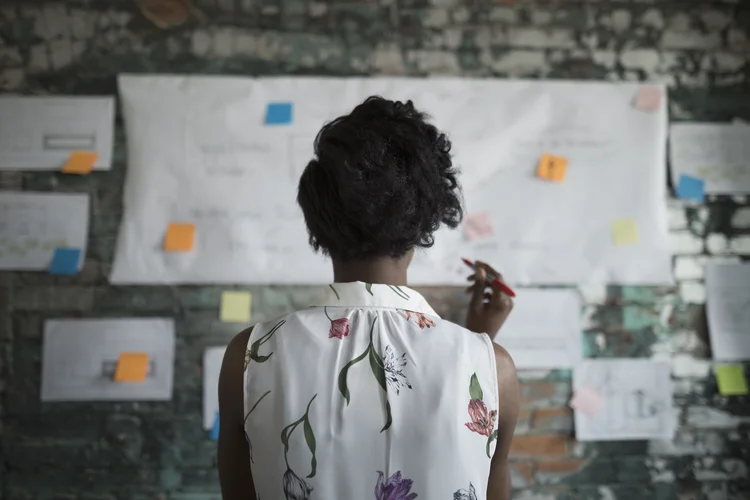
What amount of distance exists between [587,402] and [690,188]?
707 mm

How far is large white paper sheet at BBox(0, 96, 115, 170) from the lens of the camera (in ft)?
5.66

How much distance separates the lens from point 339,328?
0.93 metres

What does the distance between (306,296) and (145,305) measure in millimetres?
452

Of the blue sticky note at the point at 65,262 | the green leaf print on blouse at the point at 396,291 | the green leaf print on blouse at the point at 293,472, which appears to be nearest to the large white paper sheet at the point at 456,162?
the blue sticky note at the point at 65,262

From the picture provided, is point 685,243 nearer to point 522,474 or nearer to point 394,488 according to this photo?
point 522,474

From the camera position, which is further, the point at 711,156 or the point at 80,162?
the point at 711,156

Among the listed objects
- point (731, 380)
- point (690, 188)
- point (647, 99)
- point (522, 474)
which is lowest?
point (522, 474)

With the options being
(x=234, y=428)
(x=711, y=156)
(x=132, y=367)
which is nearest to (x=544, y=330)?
(x=711, y=156)

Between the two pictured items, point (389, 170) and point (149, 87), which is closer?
point (389, 170)

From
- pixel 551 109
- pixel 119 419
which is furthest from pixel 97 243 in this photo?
pixel 551 109

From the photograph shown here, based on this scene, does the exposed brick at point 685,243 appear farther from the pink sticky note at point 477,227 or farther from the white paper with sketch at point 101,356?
the white paper with sketch at point 101,356

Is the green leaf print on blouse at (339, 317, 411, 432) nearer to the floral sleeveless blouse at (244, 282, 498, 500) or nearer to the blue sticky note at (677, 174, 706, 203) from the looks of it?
the floral sleeveless blouse at (244, 282, 498, 500)

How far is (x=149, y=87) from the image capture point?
1735 mm

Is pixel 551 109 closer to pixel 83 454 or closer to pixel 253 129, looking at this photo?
pixel 253 129
